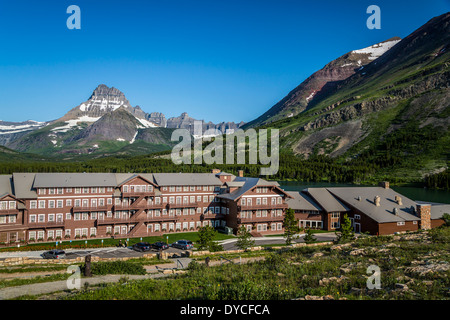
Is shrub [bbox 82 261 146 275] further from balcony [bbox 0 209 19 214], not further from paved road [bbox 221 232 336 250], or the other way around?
balcony [bbox 0 209 19 214]

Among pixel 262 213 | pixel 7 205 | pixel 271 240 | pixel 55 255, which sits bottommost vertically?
pixel 271 240

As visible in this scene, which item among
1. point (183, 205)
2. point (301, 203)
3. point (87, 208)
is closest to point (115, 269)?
point (87, 208)

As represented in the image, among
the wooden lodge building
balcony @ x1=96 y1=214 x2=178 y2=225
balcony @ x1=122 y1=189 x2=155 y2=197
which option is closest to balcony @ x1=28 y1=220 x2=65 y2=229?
the wooden lodge building

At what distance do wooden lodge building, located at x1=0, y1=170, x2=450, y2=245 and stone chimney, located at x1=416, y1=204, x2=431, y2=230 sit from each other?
0.18 meters

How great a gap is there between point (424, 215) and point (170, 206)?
5214 centimetres

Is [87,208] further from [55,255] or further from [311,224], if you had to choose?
[311,224]

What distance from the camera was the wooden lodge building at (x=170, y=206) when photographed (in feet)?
202

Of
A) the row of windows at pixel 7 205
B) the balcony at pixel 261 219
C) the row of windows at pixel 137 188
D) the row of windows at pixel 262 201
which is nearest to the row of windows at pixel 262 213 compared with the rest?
the balcony at pixel 261 219

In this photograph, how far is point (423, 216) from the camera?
70500 mm

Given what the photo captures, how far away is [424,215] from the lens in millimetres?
70625

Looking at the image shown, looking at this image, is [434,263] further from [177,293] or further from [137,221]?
[137,221]

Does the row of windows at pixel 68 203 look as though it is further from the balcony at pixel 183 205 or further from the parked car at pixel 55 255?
the parked car at pixel 55 255

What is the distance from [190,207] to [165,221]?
5.97m
